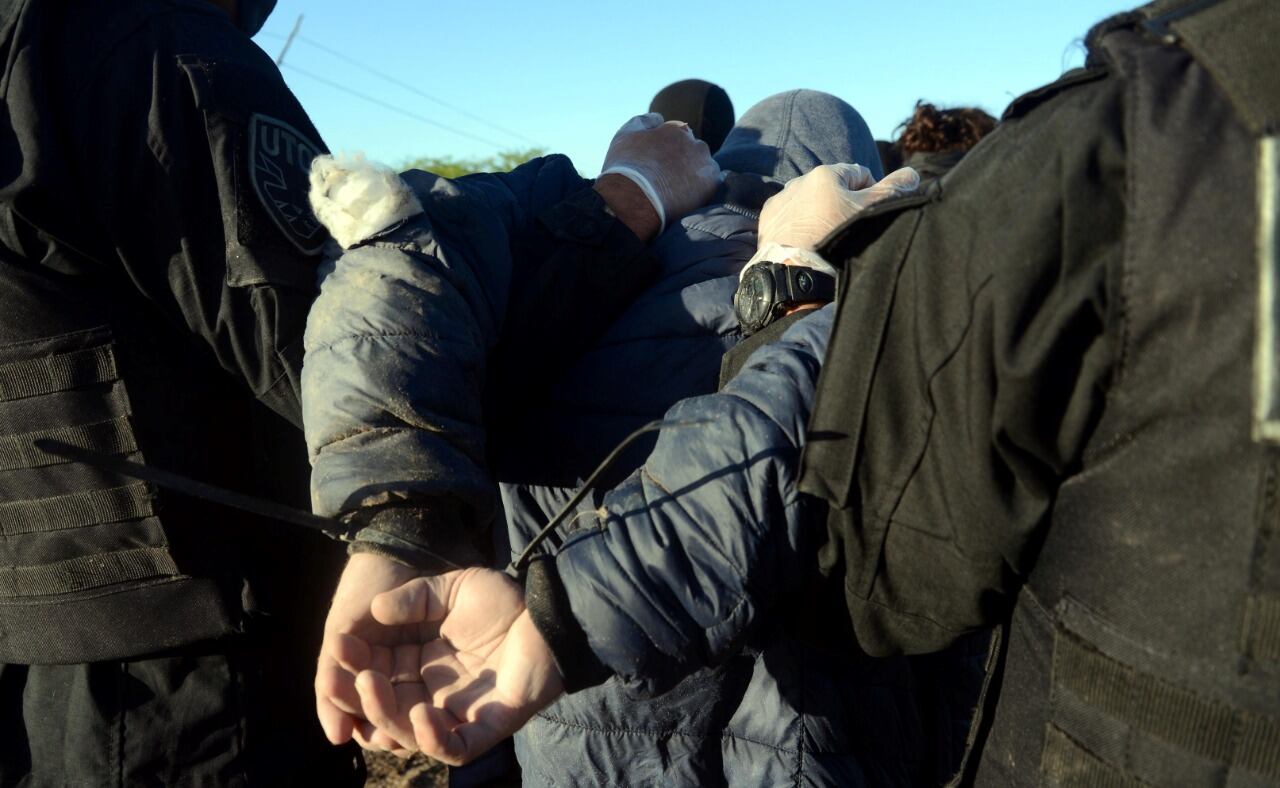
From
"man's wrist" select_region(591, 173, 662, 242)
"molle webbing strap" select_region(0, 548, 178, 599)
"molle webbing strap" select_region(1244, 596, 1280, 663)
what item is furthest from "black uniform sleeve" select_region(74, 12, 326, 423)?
"molle webbing strap" select_region(1244, 596, 1280, 663)

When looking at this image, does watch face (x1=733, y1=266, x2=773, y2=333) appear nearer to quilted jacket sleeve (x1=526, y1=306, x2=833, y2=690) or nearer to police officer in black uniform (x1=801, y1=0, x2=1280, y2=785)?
quilted jacket sleeve (x1=526, y1=306, x2=833, y2=690)

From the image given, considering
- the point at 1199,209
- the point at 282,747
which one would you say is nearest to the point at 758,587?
the point at 1199,209

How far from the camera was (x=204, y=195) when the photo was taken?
1589mm

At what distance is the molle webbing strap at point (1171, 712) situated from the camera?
31.7 inches

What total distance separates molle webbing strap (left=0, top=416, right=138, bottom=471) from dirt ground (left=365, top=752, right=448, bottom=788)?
2250 millimetres

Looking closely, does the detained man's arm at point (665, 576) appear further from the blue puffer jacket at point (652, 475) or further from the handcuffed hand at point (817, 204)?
Result: the handcuffed hand at point (817, 204)

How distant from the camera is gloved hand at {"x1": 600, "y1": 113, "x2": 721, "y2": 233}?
72.3 inches

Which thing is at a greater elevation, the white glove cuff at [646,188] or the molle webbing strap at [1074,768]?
the white glove cuff at [646,188]

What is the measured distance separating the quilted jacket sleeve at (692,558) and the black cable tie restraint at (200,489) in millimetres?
273

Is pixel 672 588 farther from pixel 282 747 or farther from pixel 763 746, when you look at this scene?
pixel 282 747

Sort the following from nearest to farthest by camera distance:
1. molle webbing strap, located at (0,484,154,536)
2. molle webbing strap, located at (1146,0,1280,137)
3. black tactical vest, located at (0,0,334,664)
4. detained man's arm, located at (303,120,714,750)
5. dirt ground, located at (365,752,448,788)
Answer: molle webbing strap, located at (1146,0,1280,137) < detained man's arm, located at (303,120,714,750) < black tactical vest, located at (0,0,334,664) < molle webbing strap, located at (0,484,154,536) < dirt ground, located at (365,752,448,788)

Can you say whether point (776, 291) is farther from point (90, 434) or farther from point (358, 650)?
point (90, 434)

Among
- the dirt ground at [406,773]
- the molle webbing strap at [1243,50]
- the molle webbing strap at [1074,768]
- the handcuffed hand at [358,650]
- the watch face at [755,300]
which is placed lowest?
the dirt ground at [406,773]

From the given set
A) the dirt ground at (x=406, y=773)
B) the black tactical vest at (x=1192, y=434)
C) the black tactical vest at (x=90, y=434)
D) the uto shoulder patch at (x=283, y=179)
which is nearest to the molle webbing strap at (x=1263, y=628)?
the black tactical vest at (x=1192, y=434)
